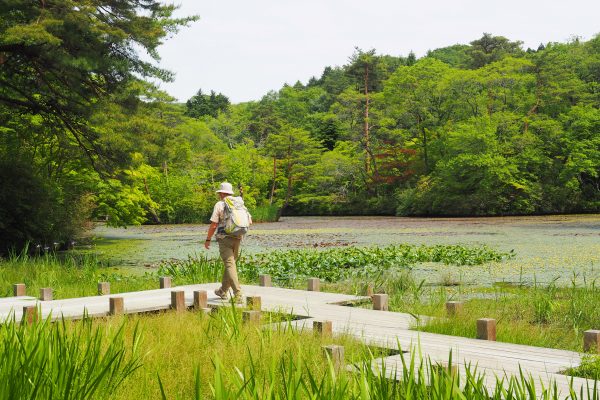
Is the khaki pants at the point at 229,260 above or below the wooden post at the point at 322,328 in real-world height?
above

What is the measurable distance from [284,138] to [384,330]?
41.2 metres

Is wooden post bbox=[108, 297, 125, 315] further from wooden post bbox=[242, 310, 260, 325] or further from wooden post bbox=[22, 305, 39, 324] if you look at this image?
wooden post bbox=[242, 310, 260, 325]

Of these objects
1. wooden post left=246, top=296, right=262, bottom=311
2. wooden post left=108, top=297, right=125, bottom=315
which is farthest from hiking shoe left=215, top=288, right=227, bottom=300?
wooden post left=108, top=297, right=125, bottom=315

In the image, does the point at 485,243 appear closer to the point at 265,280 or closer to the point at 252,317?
the point at 265,280

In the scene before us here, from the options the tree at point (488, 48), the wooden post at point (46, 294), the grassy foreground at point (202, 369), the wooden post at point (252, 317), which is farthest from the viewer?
the tree at point (488, 48)

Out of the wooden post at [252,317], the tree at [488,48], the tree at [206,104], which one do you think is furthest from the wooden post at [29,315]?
the tree at [206,104]

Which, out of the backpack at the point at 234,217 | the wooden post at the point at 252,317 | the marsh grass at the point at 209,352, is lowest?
the marsh grass at the point at 209,352

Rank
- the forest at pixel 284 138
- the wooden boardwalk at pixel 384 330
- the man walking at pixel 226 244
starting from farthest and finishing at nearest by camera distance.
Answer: the forest at pixel 284 138
the man walking at pixel 226 244
the wooden boardwalk at pixel 384 330

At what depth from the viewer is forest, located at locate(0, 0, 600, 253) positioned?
48.8 feet

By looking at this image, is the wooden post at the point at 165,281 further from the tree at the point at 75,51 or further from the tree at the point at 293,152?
the tree at the point at 293,152

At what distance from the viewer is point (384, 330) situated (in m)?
5.79

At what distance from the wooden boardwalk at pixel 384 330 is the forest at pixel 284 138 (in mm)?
7053

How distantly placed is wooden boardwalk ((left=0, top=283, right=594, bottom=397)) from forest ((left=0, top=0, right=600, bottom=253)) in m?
7.05

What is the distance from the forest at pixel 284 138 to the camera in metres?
14.9
